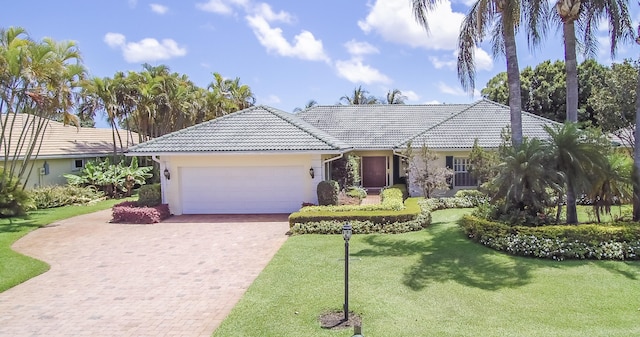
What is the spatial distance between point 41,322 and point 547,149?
11937mm

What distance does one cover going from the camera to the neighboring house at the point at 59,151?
74.9 ft

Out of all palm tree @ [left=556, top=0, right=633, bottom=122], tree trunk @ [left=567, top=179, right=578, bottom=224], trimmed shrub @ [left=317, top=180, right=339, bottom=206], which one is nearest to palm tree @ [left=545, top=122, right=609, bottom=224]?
tree trunk @ [left=567, top=179, right=578, bottom=224]

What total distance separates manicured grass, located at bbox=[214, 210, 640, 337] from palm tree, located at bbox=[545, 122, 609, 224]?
231cm

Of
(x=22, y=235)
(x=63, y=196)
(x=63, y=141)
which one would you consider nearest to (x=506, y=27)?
(x=22, y=235)

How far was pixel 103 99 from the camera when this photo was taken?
87.3 ft

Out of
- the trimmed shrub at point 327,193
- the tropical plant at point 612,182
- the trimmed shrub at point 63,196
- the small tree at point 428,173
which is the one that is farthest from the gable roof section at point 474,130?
the trimmed shrub at point 63,196

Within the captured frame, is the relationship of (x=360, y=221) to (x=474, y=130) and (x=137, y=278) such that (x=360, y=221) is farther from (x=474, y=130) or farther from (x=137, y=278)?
(x=474, y=130)

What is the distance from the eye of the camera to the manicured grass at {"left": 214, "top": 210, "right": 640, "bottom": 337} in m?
6.50

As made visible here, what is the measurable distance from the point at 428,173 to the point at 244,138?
27.9 ft

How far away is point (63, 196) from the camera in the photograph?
2122 centimetres

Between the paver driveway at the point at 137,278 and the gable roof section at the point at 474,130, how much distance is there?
10324mm

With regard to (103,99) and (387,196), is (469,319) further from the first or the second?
(103,99)

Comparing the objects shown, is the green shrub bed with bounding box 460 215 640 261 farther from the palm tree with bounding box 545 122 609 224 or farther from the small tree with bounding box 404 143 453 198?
the small tree with bounding box 404 143 453 198

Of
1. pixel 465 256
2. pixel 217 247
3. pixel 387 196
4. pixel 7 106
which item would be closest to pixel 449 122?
pixel 387 196
